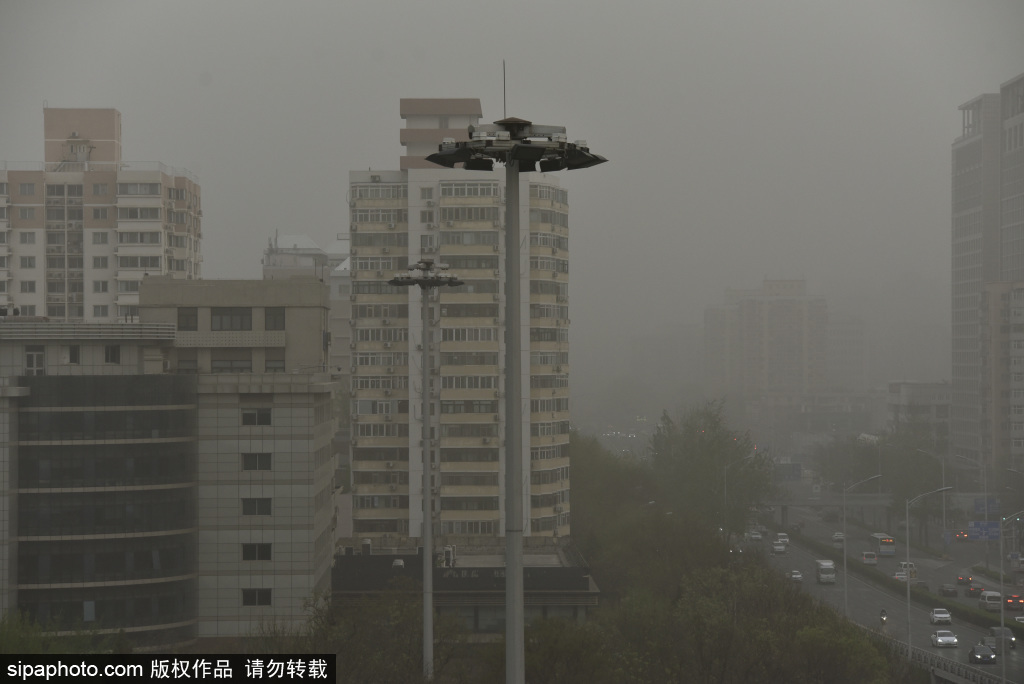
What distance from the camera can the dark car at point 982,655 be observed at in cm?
2555

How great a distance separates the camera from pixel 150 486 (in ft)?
63.6

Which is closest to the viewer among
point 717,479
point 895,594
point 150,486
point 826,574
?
point 150,486

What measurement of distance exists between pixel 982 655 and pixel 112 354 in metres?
19.6

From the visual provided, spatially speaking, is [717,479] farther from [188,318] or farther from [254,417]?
[254,417]

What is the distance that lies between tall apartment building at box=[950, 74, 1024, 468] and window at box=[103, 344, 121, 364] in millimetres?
43498

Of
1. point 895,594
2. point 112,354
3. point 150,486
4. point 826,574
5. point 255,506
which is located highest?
point 112,354

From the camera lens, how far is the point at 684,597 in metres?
23.7

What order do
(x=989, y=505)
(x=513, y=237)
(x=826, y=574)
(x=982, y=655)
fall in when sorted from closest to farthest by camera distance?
(x=513, y=237), (x=982, y=655), (x=826, y=574), (x=989, y=505)

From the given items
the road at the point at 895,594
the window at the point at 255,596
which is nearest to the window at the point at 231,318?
the window at the point at 255,596

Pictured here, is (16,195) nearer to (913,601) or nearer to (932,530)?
(913,601)

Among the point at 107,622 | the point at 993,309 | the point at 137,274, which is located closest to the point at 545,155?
the point at 107,622

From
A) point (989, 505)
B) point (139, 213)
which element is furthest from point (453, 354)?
point (989, 505)

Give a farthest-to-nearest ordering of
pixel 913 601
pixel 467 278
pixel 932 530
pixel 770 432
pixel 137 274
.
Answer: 1. pixel 770 432
2. pixel 932 530
3. pixel 137 274
4. pixel 913 601
5. pixel 467 278

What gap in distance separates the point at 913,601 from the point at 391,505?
16.1 m
